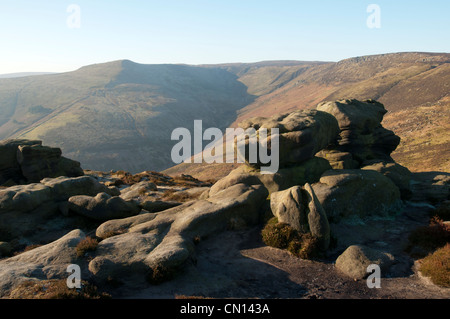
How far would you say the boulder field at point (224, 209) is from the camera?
15.5m

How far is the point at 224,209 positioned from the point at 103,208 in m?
10.2

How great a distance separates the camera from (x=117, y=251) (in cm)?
1648

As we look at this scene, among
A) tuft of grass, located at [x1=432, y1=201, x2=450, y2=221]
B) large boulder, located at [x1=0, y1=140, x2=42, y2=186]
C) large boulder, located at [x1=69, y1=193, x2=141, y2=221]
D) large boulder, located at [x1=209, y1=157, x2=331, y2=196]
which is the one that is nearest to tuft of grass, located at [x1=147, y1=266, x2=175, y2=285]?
large boulder, located at [x1=69, y1=193, x2=141, y2=221]

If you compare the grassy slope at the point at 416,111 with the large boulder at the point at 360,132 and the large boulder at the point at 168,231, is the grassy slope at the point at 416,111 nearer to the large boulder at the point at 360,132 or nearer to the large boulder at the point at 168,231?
the large boulder at the point at 360,132

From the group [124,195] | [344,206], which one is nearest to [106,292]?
[344,206]

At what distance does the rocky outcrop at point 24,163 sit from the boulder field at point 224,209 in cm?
1226

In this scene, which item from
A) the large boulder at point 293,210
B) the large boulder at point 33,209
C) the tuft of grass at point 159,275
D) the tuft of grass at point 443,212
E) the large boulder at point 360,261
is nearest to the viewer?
the tuft of grass at point 159,275

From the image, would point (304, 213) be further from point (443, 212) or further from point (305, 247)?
point (443, 212)

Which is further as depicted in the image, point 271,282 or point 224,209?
point 224,209

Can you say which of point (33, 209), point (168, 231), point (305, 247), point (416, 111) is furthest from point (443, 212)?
point (416, 111)

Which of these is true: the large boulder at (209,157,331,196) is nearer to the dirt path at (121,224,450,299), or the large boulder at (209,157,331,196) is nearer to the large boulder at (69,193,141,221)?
the large boulder at (69,193,141,221)

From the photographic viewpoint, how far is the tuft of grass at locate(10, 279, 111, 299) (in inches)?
468

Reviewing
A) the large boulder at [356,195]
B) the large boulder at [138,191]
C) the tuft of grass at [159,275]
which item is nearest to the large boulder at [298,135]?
the large boulder at [356,195]

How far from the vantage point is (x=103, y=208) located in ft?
77.4
